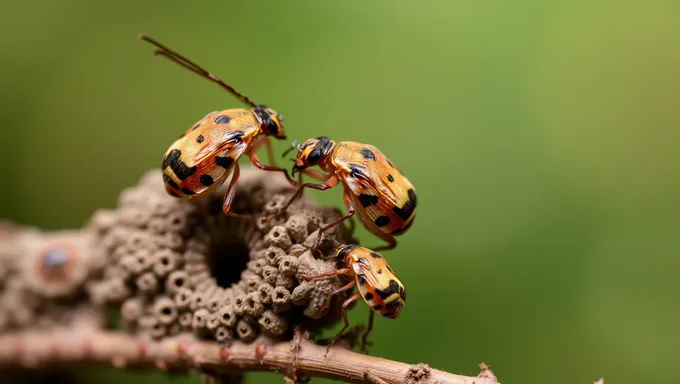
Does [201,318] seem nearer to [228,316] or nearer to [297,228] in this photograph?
[228,316]

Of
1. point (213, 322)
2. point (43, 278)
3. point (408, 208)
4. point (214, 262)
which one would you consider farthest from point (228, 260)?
point (43, 278)

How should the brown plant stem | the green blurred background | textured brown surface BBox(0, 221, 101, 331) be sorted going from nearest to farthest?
the brown plant stem
textured brown surface BBox(0, 221, 101, 331)
the green blurred background

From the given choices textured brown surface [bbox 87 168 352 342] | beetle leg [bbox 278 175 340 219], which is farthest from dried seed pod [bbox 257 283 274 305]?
beetle leg [bbox 278 175 340 219]

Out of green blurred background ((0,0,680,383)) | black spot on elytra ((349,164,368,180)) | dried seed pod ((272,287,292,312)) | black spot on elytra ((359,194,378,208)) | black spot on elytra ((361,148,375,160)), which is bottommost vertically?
dried seed pod ((272,287,292,312))

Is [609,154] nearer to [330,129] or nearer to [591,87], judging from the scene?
[591,87]

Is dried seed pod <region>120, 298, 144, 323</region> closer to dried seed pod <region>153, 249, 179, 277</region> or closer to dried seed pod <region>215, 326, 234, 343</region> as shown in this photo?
dried seed pod <region>153, 249, 179, 277</region>
